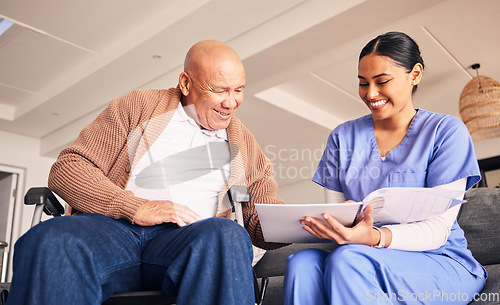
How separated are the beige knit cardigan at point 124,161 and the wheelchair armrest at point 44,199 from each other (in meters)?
0.03

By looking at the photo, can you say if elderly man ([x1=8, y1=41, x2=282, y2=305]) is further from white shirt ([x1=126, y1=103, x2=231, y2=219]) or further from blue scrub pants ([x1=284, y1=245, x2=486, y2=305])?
blue scrub pants ([x1=284, y1=245, x2=486, y2=305])

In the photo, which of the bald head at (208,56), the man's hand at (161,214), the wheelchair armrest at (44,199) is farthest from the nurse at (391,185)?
the wheelchair armrest at (44,199)

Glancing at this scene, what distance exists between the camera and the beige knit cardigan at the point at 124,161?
1276 mm

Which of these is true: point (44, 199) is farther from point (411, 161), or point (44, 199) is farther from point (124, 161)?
point (411, 161)

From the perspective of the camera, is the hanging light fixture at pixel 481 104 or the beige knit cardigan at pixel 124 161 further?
the hanging light fixture at pixel 481 104

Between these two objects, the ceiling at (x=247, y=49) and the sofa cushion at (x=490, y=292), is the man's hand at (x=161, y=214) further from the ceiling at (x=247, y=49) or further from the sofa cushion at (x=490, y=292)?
the ceiling at (x=247, y=49)

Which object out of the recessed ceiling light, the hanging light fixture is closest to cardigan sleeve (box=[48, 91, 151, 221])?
the recessed ceiling light

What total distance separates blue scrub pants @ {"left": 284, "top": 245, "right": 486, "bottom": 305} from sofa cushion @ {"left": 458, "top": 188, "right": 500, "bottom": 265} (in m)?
0.34

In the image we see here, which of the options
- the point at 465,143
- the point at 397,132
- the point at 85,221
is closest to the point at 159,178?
the point at 85,221

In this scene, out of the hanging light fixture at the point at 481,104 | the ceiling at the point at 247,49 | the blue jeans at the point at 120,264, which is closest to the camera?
the blue jeans at the point at 120,264

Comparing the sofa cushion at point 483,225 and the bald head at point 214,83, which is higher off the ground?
the bald head at point 214,83

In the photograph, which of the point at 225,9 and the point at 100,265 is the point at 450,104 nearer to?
the point at 225,9

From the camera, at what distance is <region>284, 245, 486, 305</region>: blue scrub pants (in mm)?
1080

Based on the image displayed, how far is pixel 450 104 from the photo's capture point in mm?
5613
